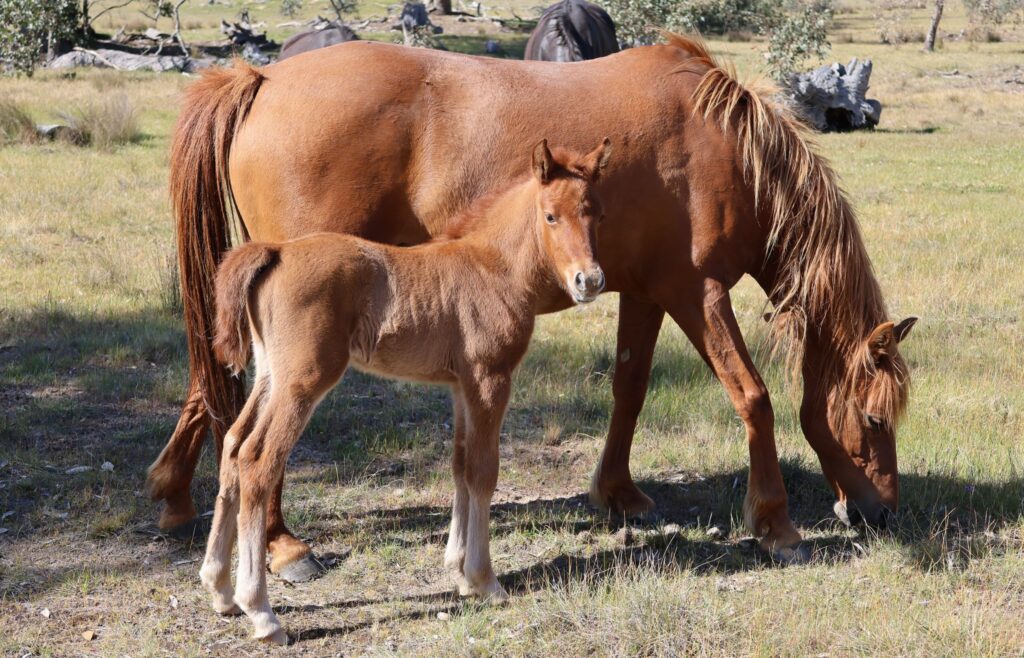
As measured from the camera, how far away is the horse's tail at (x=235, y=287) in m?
3.93

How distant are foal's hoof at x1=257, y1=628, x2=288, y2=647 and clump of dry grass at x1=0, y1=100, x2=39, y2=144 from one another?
1334 cm

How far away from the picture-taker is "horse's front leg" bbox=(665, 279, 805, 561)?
4.81 m

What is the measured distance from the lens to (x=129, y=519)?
5145mm

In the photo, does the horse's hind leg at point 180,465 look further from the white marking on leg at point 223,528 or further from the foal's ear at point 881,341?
the foal's ear at point 881,341

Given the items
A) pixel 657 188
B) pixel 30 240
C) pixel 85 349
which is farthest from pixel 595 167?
pixel 30 240

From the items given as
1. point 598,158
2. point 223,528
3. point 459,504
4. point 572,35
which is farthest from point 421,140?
point 572,35

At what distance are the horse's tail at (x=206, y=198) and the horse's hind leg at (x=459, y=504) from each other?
3.88ft

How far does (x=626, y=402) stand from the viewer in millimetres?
5527

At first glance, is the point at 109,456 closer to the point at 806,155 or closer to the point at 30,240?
the point at 806,155

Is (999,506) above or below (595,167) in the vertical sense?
below

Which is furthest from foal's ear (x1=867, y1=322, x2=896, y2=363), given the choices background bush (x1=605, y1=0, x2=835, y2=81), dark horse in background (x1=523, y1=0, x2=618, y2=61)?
background bush (x1=605, y1=0, x2=835, y2=81)

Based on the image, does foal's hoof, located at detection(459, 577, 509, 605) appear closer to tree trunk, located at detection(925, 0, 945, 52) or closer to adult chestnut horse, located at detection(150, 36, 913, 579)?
adult chestnut horse, located at detection(150, 36, 913, 579)

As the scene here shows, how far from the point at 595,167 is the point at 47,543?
3.18 m

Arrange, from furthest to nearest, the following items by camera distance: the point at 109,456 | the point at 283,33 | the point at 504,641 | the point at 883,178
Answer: the point at 283,33, the point at 883,178, the point at 109,456, the point at 504,641
